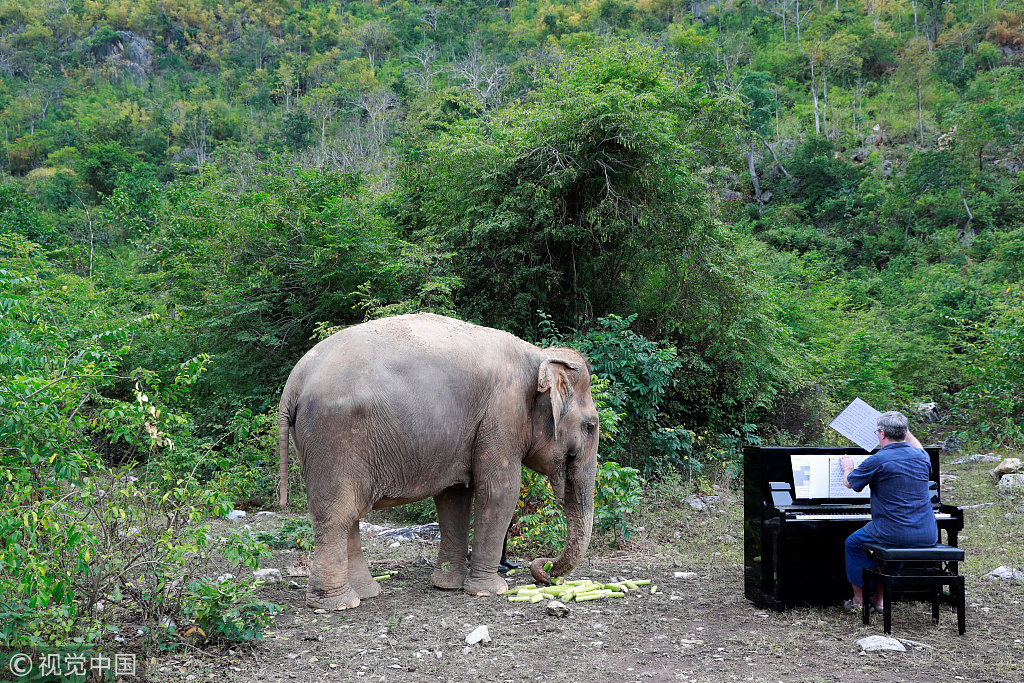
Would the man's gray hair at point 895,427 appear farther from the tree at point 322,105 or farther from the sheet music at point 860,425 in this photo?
the tree at point 322,105

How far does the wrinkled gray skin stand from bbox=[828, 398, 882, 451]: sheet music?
2145mm

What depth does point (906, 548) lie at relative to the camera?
5.59 meters

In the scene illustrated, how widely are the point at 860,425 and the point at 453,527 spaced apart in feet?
11.8

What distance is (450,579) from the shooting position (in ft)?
22.9

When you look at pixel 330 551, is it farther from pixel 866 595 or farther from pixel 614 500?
pixel 866 595

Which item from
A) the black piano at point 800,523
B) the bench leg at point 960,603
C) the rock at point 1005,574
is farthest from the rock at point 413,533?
the rock at point 1005,574

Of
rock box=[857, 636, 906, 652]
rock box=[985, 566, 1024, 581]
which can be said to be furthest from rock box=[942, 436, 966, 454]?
rock box=[857, 636, 906, 652]

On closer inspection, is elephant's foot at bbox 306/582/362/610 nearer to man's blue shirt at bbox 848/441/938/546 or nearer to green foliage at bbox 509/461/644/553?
green foliage at bbox 509/461/644/553

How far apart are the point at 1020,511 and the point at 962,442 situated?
7.43 metres

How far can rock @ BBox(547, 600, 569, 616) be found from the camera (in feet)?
20.2

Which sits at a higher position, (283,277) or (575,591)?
(283,277)

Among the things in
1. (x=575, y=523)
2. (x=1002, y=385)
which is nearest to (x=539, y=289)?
(x=575, y=523)

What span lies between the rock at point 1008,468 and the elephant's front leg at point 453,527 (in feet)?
28.7

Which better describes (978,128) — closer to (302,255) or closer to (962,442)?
(962,442)
